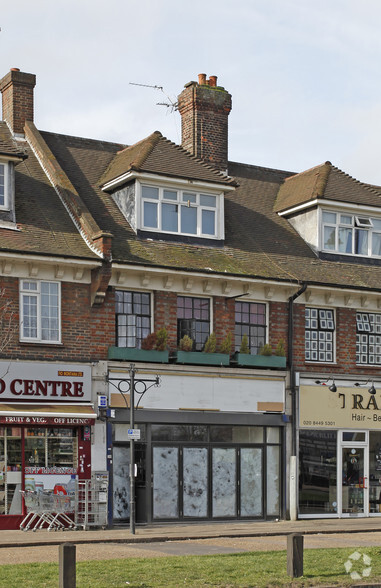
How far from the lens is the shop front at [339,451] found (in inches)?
1169

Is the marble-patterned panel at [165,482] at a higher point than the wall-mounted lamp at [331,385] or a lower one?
lower

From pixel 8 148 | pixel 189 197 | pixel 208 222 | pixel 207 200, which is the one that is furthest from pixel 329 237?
pixel 8 148

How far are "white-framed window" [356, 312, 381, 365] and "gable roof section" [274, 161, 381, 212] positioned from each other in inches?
141

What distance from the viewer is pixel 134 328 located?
27.6 metres

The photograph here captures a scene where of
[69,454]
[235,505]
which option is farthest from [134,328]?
[235,505]

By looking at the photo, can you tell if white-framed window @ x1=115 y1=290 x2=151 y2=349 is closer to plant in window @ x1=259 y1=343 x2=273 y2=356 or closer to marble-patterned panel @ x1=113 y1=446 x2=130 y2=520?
marble-patterned panel @ x1=113 y1=446 x2=130 y2=520

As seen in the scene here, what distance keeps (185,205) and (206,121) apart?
5.29 m

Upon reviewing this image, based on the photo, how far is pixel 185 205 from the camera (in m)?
29.4

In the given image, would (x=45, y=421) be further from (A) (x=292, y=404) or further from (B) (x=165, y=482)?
(A) (x=292, y=404)

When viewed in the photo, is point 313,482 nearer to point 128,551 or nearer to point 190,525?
point 190,525

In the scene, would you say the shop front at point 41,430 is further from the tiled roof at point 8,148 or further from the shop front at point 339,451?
the shop front at point 339,451

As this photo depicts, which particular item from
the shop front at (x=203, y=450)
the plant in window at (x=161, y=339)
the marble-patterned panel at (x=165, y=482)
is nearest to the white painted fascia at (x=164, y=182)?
the plant in window at (x=161, y=339)

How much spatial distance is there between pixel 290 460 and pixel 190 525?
12.3 feet

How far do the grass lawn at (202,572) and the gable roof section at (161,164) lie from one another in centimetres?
1309
